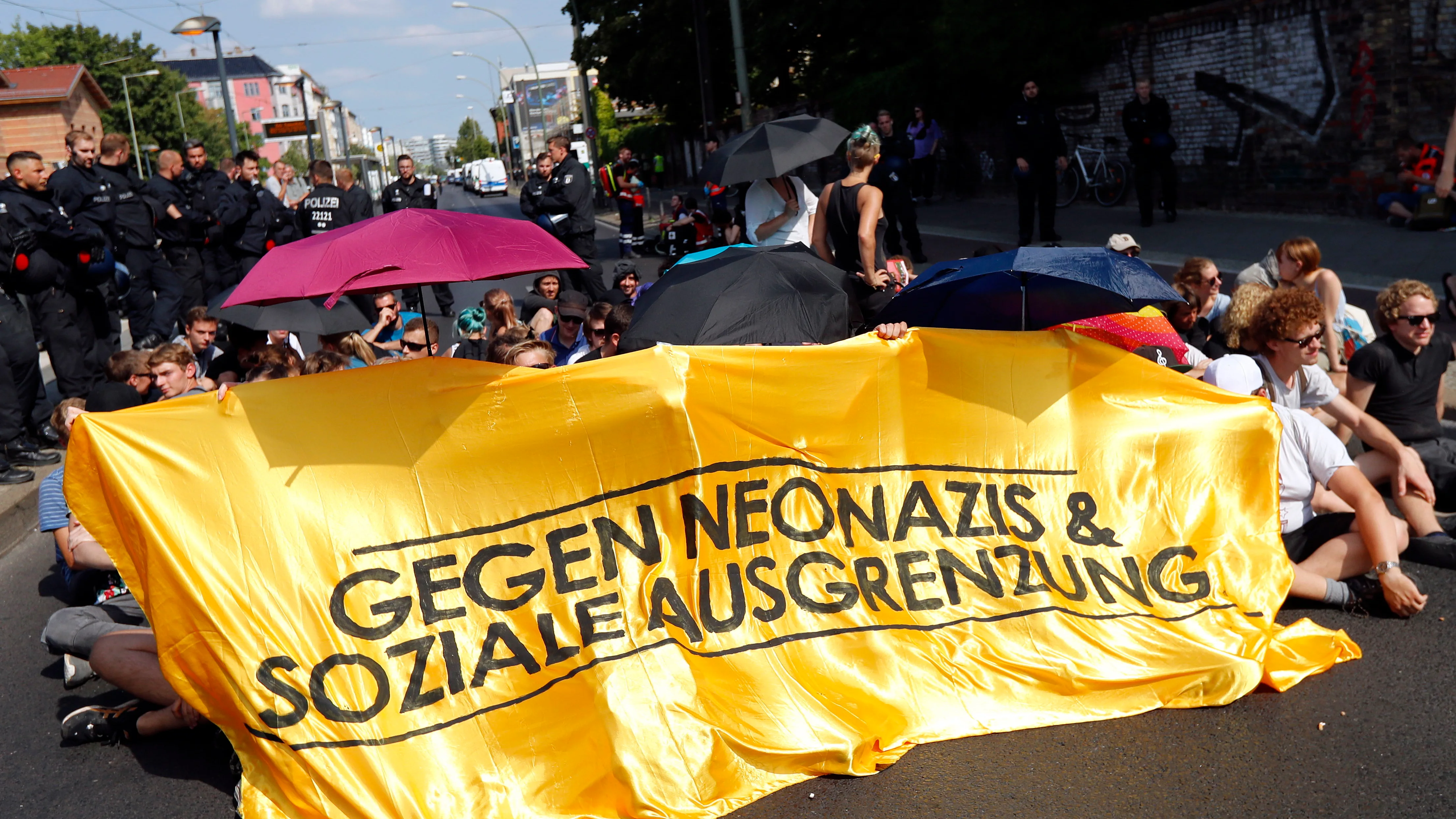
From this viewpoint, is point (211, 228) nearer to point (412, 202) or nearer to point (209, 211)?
point (209, 211)

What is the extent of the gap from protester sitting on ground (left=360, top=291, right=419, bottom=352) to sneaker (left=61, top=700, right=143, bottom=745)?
4.39 meters

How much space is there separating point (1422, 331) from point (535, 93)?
A: 9698 cm

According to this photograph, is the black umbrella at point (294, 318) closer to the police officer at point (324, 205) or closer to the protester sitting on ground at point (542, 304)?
the protester sitting on ground at point (542, 304)

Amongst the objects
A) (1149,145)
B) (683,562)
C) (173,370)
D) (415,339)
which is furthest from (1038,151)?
(683,562)

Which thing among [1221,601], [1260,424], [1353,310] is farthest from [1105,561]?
[1353,310]

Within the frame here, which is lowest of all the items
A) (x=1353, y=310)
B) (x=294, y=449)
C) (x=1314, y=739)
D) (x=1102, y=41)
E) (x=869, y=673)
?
(x=1314, y=739)

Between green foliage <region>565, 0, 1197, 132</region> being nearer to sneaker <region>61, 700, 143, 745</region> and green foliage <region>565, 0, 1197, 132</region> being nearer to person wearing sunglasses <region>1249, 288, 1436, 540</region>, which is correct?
person wearing sunglasses <region>1249, 288, 1436, 540</region>

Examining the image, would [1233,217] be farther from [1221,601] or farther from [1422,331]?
[1221,601]

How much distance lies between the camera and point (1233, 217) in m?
15.7

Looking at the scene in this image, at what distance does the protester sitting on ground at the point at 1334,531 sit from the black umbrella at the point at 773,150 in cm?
315

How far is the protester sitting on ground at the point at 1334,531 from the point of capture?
462 cm

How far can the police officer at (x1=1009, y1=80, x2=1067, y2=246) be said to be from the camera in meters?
13.9

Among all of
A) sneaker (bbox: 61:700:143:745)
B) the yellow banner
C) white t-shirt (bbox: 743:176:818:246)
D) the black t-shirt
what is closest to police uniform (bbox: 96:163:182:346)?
white t-shirt (bbox: 743:176:818:246)

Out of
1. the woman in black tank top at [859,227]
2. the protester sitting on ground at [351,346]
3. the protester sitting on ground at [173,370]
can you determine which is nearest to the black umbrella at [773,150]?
the woman in black tank top at [859,227]
